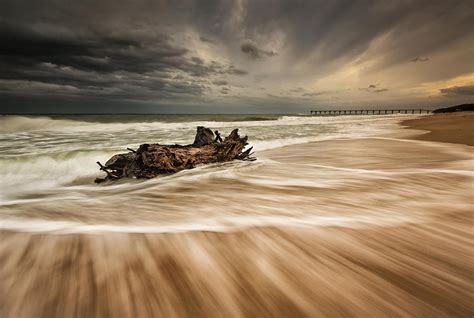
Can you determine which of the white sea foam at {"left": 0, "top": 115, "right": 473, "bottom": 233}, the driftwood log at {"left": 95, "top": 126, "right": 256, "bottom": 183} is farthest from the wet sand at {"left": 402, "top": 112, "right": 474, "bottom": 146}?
the driftwood log at {"left": 95, "top": 126, "right": 256, "bottom": 183}

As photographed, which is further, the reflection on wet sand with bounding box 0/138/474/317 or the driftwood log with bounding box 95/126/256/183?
the driftwood log with bounding box 95/126/256/183

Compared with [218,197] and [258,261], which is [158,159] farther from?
[258,261]

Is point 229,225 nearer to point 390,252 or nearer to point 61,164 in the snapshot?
point 390,252

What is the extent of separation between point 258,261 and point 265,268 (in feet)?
0.30

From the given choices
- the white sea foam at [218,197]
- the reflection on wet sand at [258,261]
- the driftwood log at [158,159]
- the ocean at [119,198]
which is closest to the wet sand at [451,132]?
the white sea foam at [218,197]

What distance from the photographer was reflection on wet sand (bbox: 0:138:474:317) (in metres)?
1.26

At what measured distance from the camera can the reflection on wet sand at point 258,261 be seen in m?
1.26

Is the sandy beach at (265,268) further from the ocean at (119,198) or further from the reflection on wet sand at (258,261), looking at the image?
the ocean at (119,198)

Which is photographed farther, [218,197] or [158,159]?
[158,159]

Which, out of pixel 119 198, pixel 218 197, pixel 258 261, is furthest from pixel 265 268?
pixel 119 198

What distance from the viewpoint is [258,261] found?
1.66m

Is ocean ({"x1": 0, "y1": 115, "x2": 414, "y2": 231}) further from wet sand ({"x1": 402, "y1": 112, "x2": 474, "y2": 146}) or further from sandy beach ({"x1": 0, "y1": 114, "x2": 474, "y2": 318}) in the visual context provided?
wet sand ({"x1": 402, "y1": 112, "x2": 474, "y2": 146})

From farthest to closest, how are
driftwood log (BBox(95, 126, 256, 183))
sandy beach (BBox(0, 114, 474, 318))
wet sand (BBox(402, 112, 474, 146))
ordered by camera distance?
wet sand (BBox(402, 112, 474, 146))
driftwood log (BBox(95, 126, 256, 183))
sandy beach (BBox(0, 114, 474, 318))

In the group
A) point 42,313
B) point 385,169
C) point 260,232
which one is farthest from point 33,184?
point 385,169
